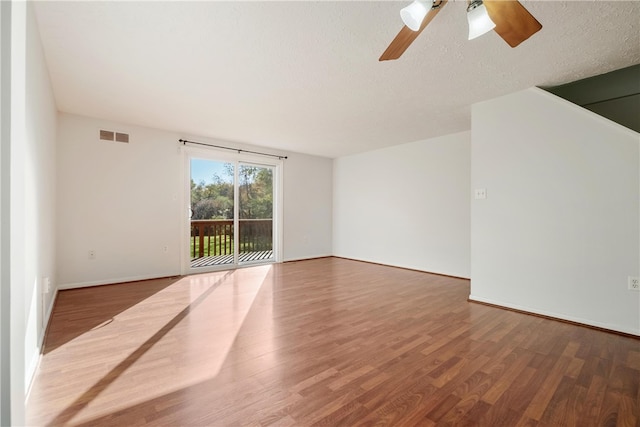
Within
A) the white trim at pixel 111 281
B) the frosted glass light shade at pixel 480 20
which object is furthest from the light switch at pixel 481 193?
the white trim at pixel 111 281

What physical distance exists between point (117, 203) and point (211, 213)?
138cm

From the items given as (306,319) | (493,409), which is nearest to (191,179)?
(306,319)

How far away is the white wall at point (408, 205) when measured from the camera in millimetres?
4605

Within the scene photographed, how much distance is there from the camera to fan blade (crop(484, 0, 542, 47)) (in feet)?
4.69

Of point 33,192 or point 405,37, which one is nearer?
point 405,37

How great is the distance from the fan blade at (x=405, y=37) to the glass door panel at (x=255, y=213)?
157 inches

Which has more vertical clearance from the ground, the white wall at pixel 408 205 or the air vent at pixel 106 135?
the air vent at pixel 106 135

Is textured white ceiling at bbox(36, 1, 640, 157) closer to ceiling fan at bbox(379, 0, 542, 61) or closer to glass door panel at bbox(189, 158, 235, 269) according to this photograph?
ceiling fan at bbox(379, 0, 542, 61)

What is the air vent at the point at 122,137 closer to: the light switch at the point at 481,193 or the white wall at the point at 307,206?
the white wall at the point at 307,206

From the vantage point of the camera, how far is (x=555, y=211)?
9.39 ft

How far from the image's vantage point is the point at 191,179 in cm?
479

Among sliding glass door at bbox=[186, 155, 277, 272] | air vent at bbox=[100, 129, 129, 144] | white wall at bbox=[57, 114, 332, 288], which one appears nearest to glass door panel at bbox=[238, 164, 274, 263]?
sliding glass door at bbox=[186, 155, 277, 272]

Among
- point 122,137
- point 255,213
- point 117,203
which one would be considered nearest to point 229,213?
point 255,213

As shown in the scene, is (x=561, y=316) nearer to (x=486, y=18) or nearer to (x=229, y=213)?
(x=486, y=18)
